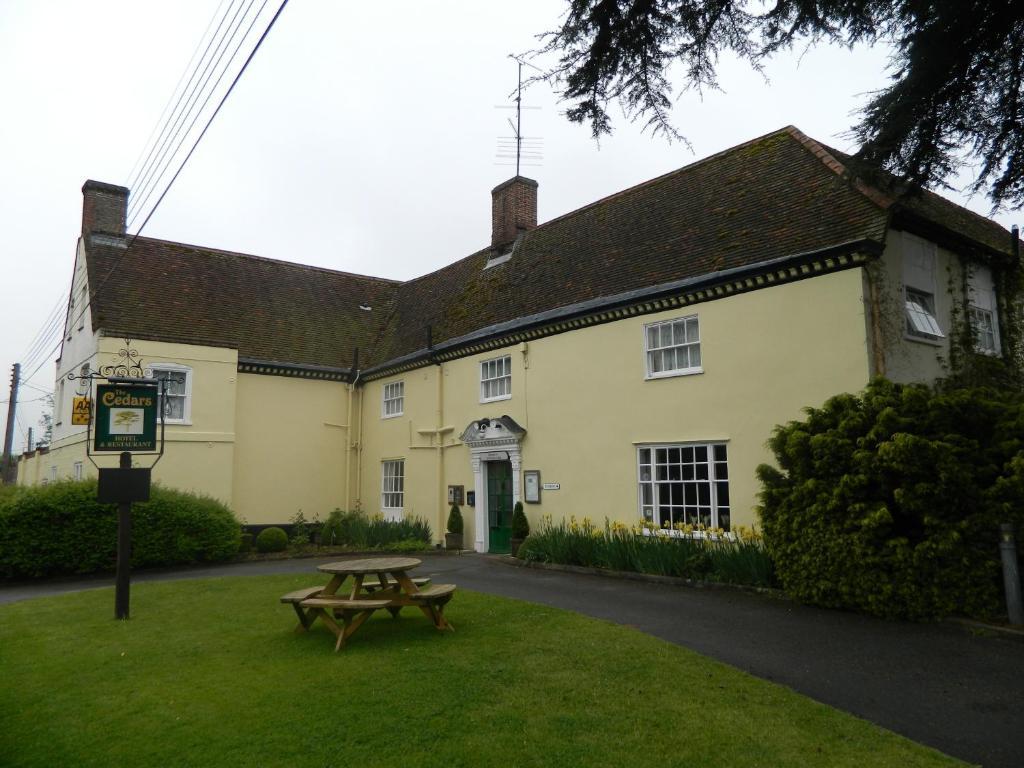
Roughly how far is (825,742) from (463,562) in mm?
11467

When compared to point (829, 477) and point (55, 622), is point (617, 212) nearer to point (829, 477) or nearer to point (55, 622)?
point (829, 477)

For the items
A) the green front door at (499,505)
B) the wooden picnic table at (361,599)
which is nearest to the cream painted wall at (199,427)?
the green front door at (499,505)

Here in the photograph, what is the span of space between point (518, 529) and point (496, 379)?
12.8 ft

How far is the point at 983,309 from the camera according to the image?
47.1 feet

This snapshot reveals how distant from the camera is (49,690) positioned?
268 inches

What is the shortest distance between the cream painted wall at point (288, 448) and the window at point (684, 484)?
38.4ft

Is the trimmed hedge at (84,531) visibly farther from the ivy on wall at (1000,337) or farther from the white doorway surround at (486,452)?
the ivy on wall at (1000,337)

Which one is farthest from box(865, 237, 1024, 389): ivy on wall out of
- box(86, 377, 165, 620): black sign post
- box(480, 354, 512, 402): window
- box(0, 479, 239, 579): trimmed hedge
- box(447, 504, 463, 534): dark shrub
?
box(0, 479, 239, 579): trimmed hedge

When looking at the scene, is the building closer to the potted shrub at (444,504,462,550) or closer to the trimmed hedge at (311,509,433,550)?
the potted shrub at (444,504,462,550)

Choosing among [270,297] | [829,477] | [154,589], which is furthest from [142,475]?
[270,297]

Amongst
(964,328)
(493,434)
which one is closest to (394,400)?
(493,434)

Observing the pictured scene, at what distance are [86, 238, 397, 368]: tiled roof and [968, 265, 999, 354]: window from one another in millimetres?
16779

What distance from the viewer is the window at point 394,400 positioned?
21.6 meters

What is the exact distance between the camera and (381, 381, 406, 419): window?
21625 millimetres
